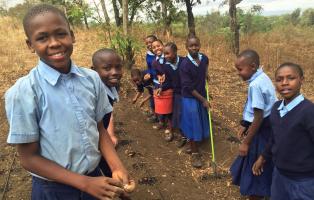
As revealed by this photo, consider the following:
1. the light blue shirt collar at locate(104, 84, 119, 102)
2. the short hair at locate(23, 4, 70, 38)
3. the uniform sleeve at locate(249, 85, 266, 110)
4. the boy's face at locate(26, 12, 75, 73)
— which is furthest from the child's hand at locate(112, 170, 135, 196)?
the uniform sleeve at locate(249, 85, 266, 110)

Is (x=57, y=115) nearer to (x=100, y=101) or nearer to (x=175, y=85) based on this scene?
(x=100, y=101)

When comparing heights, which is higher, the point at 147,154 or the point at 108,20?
the point at 108,20

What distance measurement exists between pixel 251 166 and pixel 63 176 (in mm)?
2329

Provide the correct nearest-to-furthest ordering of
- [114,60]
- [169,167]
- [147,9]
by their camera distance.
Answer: [114,60] < [169,167] < [147,9]

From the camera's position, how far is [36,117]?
57.2 inches

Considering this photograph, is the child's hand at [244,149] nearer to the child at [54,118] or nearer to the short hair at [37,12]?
the child at [54,118]

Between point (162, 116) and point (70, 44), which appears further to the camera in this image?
point (162, 116)

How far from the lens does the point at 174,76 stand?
4.86 m

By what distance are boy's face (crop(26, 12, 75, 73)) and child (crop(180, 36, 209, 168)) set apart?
2.89 metres

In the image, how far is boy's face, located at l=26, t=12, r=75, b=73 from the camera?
1.46 metres

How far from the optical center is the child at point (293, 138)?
243 cm

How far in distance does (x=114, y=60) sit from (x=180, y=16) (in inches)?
486

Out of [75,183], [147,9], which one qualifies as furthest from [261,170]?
[147,9]

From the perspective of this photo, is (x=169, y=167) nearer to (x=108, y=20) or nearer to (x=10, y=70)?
(x=108, y=20)
